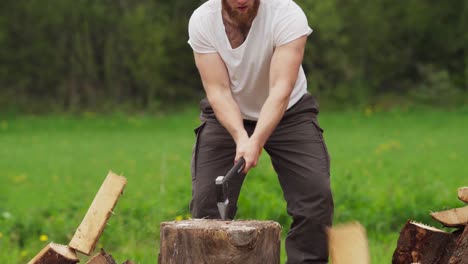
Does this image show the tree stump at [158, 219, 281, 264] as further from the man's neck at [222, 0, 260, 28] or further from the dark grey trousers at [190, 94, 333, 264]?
the man's neck at [222, 0, 260, 28]

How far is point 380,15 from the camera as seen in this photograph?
26125 mm

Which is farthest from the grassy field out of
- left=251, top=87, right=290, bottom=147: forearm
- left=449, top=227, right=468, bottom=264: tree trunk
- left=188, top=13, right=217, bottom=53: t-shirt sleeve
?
left=449, top=227, right=468, bottom=264: tree trunk

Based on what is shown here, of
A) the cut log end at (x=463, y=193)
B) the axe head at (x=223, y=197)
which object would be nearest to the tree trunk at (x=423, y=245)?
the cut log end at (x=463, y=193)

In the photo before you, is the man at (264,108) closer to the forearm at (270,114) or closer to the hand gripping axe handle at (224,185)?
the forearm at (270,114)

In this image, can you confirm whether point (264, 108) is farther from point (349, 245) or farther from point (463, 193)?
point (463, 193)

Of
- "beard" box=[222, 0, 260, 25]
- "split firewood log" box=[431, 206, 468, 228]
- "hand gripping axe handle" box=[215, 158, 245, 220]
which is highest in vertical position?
"beard" box=[222, 0, 260, 25]

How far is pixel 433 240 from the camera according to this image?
15.5 ft

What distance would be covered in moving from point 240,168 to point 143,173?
9.03 metres

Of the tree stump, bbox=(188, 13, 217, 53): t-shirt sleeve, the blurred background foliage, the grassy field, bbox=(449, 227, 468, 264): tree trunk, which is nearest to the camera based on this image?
the tree stump

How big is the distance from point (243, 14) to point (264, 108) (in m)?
0.49

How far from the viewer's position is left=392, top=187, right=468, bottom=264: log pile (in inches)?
185

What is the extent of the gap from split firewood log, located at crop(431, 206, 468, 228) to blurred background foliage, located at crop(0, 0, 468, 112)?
68.1 feet

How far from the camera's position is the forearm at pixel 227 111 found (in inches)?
197

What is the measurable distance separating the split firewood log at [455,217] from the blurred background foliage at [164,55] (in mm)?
20751
